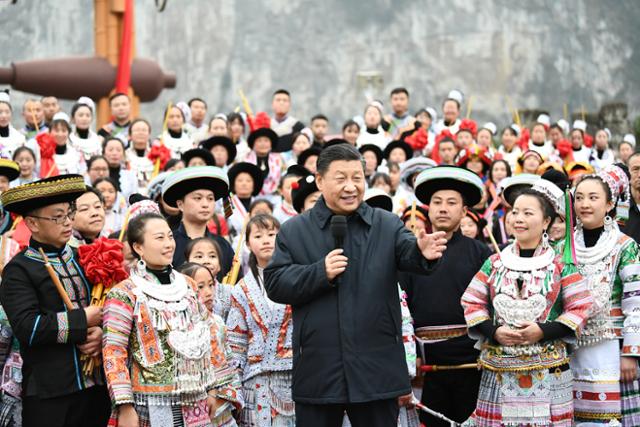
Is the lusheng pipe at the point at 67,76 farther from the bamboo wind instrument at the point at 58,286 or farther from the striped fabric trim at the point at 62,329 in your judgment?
the striped fabric trim at the point at 62,329

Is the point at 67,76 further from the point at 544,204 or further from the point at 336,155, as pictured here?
the point at 336,155

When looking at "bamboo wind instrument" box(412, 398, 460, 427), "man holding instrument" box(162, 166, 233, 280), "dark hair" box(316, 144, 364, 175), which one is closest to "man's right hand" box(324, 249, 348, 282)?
"dark hair" box(316, 144, 364, 175)

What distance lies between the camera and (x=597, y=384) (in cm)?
544

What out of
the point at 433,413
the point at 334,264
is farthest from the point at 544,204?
the point at 334,264

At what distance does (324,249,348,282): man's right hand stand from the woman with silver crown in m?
1.74

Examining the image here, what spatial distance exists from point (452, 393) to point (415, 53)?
17201 mm

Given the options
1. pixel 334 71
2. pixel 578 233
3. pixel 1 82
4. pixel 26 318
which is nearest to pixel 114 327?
pixel 26 318

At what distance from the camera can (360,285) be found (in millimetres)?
4402

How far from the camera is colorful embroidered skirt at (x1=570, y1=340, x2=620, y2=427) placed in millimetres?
5414

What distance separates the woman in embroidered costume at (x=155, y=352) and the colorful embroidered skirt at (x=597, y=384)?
6.38ft

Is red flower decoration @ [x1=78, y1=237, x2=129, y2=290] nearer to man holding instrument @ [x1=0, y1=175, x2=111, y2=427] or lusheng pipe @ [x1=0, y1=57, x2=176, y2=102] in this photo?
man holding instrument @ [x1=0, y1=175, x2=111, y2=427]

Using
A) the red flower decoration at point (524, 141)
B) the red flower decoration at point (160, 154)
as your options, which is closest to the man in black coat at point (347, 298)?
the red flower decoration at point (160, 154)

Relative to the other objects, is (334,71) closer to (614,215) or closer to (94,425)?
(614,215)

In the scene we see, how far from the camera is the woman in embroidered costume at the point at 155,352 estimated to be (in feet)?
15.0
